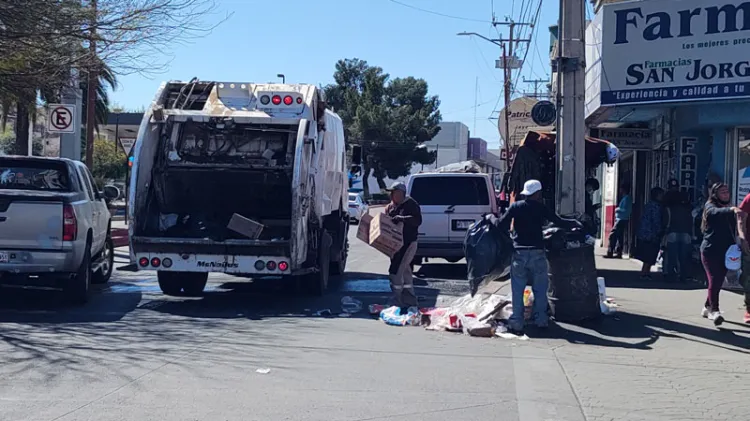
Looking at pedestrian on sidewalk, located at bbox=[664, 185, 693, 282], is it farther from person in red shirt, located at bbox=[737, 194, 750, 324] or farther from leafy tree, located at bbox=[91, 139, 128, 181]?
leafy tree, located at bbox=[91, 139, 128, 181]

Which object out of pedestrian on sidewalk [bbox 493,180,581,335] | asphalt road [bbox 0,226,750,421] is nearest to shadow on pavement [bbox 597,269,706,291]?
asphalt road [bbox 0,226,750,421]

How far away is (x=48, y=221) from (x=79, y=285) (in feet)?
3.41

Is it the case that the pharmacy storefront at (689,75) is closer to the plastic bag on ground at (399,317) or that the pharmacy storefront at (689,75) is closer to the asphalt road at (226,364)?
the asphalt road at (226,364)

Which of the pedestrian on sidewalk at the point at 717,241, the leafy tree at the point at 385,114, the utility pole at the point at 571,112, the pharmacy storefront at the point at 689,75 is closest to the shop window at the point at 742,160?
the pharmacy storefront at the point at 689,75

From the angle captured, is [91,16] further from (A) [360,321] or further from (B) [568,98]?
(B) [568,98]

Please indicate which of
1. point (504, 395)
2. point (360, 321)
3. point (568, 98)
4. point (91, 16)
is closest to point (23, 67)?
point (91, 16)

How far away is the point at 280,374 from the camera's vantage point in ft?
23.9

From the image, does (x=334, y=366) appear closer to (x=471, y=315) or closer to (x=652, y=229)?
(x=471, y=315)

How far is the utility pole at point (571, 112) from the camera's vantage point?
1057 cm

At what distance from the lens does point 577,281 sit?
987cm

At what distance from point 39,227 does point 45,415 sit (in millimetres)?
5160

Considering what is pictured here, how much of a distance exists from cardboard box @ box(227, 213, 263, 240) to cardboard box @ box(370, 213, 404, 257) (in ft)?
5.20

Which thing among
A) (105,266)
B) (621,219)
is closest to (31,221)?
(105,266)

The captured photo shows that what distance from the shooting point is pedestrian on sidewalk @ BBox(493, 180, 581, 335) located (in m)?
9.55
